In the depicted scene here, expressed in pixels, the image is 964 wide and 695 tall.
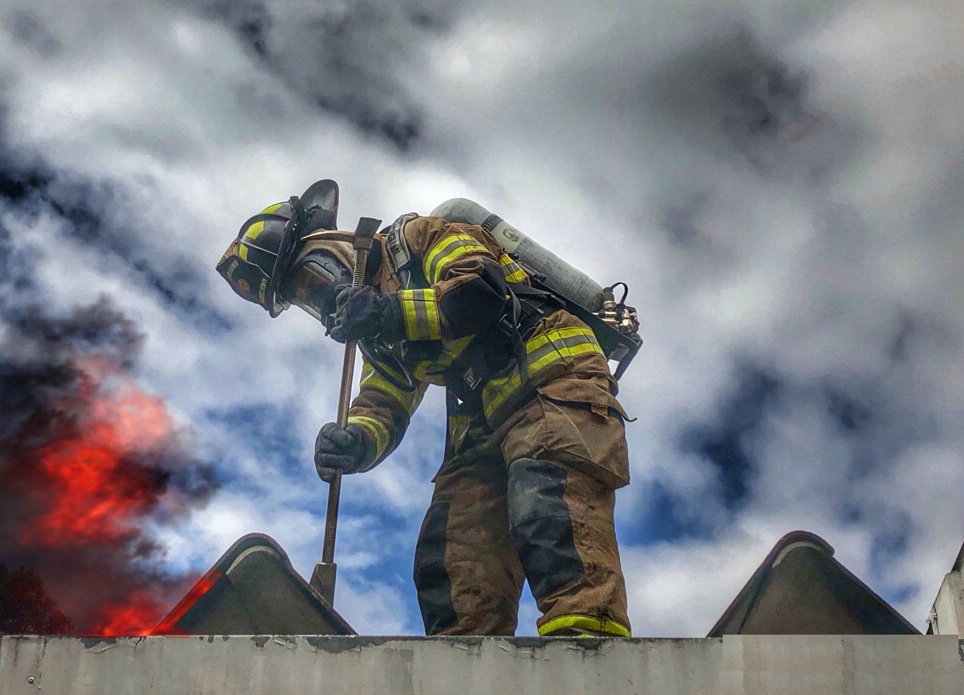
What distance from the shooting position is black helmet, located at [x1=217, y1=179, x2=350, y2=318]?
5676mm

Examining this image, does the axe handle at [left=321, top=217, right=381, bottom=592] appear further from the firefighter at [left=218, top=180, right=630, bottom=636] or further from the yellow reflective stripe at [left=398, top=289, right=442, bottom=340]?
the yellow reflective stripe at [left=398, top=289, right=442, bottom=340]

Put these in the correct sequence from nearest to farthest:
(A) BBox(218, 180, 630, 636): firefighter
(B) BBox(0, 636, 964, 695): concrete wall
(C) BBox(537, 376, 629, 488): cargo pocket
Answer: (B) BBox(0, 636, 964, 695): concrete wall, (A) BBox(218, 180, 630, 636): firefighter, (C) BBox(537, 376, 629, 488): cargo pocket

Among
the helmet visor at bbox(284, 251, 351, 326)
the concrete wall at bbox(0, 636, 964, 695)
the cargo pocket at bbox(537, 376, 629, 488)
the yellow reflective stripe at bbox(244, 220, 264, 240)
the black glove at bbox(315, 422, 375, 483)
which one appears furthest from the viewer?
Answer: the yellow reflective stripe at bbox(244, 220, 264, 240)

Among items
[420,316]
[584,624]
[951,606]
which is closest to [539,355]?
[420,316]

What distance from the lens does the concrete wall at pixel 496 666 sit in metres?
3.19

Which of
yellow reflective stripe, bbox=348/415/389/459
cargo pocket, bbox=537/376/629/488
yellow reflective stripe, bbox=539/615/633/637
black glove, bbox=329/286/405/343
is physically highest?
black glove, bbox=329/286/405/343

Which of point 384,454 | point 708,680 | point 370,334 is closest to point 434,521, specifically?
point 384,454

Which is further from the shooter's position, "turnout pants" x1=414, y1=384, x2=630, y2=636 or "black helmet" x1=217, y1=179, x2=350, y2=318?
"black helmet" x1=217, y1=179, x2=350, y2=318

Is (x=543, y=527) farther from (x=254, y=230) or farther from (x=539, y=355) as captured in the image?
(x=254, y=230)

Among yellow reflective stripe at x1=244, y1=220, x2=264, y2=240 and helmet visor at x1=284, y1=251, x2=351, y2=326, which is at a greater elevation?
yellow reflective stripe at x1=244, y1=220, x2=264, y2=240

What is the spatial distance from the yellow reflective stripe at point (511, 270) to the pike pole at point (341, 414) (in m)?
0.75

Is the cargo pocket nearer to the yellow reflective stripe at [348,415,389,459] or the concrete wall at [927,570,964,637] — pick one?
the yellow reflective stripe at [348,415,389,459]

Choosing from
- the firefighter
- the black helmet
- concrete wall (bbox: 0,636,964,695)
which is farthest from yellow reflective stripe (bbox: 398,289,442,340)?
concrete wall (bbox: 0,636,964,695)

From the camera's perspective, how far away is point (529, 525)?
14.2 feet
